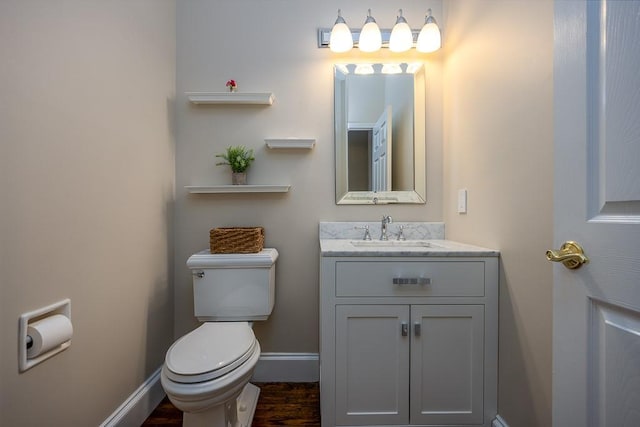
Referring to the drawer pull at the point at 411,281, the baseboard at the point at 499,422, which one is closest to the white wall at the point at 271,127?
the drawer pull at the point at 411,281

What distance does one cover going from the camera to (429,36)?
1639 millimetres

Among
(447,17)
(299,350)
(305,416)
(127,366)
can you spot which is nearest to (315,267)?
(299,350)

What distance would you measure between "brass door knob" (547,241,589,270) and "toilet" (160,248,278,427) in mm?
1055

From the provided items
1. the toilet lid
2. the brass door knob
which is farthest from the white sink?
the brass door knob

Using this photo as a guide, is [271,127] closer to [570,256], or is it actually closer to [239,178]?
[239,178]

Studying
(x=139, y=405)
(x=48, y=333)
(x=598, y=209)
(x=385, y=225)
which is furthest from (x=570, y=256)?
(x=139, y=405)

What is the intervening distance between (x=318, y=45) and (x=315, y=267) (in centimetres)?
136

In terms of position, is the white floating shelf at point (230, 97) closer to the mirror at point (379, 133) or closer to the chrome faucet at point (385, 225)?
the mirror at point (379, 133)

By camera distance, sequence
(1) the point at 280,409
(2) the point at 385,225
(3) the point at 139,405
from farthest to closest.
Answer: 1. (2) the point at 385,225
2. (1) the point at 280,409
3. (3) the point at 139,405

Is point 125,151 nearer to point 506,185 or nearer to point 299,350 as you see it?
point 299,350

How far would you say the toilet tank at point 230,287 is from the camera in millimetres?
1488

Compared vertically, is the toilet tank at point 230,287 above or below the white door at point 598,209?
below

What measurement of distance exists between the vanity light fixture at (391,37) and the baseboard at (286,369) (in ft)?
6.10

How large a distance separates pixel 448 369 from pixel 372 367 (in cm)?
33
